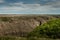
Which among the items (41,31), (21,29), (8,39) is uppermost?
(8,39)

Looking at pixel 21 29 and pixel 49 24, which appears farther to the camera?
pixel 21 29

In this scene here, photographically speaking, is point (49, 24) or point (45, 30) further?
point (49, 24)

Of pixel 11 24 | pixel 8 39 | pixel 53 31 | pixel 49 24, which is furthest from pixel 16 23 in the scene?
pixel 8 39

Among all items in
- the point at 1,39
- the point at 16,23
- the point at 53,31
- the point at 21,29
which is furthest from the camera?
the point at 16,23

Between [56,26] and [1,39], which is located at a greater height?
[1,39]

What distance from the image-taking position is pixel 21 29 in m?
36.5

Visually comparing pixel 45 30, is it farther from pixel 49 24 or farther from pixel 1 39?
pixel 1 39

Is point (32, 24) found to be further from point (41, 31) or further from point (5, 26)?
point (41, 31)

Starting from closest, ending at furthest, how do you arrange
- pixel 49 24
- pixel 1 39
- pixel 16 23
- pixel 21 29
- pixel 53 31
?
pixel 1 39 < pixel 53 31 < pixel 49 24 < pixel 21 29 < pixel 16 23

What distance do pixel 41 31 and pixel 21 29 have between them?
493 inches

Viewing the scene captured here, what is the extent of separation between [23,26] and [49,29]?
13768 mm

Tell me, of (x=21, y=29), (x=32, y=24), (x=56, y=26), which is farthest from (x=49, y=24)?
(x=32, y=24)

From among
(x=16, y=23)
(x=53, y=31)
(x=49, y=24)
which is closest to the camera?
(x=53, y=31)

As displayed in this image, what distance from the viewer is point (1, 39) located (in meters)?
15.1
